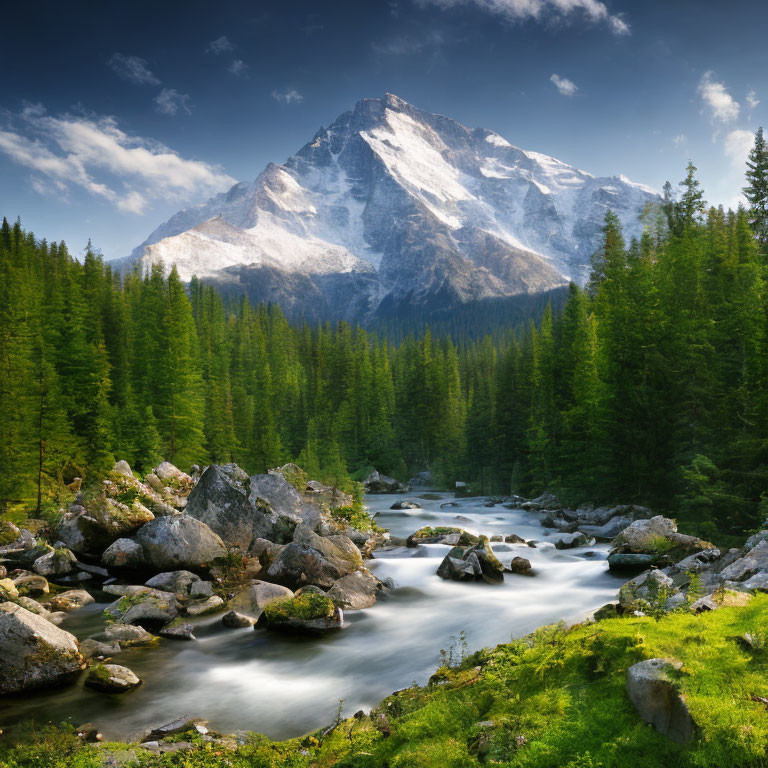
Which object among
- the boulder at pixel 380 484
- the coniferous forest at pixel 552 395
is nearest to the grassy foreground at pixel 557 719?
the coniferous forest at pixel 552 395

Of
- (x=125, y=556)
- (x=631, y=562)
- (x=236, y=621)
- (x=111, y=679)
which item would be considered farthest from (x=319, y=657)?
(x=631, y=562)

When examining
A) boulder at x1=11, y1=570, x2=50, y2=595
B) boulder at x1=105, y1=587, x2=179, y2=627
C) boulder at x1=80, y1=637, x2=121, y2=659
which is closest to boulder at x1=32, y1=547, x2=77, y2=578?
boulder at x1=11, y1=570, x2=50, y2=595

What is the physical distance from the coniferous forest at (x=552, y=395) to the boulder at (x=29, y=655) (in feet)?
59.2

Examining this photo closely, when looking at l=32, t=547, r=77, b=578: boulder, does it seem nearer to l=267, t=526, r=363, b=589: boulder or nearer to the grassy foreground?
l=267, t=526, r=363, b=589: boulder

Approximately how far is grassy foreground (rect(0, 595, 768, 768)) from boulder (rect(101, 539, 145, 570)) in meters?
11.8

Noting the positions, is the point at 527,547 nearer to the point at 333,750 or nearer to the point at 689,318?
the point at 689,318

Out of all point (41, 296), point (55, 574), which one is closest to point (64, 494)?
point (55, 574)

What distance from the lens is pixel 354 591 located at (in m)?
17.2

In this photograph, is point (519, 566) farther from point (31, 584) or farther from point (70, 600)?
point (31, 584)

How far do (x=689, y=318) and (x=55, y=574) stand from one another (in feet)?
109

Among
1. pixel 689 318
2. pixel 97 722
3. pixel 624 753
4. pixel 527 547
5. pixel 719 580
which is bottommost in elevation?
pixel 527 547

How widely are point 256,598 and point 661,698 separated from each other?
13348mm

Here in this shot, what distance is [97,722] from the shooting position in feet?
31.1

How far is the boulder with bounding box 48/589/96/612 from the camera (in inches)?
624
